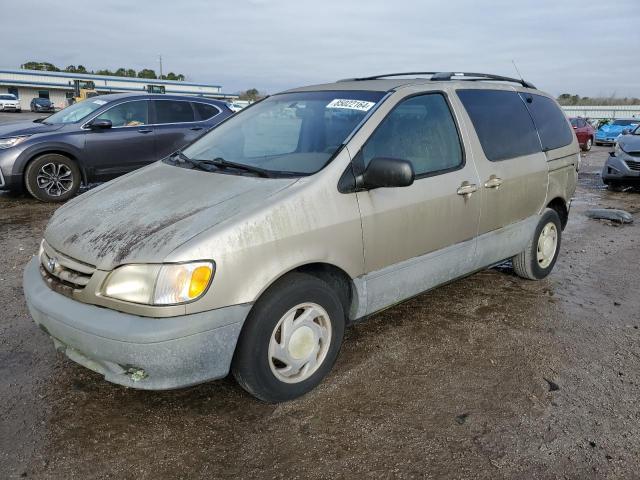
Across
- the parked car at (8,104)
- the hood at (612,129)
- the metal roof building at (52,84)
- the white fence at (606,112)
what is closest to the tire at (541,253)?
the hood at (612,129)

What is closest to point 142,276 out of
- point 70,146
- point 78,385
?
point 78,385

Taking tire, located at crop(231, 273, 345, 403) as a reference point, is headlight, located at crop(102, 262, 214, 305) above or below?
above

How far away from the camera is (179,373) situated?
2.46m

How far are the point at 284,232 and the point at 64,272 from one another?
113 cm

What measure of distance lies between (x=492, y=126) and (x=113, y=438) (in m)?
3.29

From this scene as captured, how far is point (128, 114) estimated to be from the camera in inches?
339

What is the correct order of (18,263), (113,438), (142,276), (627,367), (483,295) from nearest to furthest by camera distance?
(142,276)
(113,438)
(627,367)
(483,295)
(18,263)

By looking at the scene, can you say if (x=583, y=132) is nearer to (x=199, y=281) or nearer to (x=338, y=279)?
(x=338, y=279)

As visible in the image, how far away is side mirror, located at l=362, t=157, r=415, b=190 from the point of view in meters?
2.89

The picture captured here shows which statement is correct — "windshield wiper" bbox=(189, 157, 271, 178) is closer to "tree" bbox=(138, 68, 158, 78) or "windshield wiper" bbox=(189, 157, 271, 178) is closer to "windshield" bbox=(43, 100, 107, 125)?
"windshield" bbox=(43, 100, 107, 125)

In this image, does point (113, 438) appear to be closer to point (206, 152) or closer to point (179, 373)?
point (179, 373)

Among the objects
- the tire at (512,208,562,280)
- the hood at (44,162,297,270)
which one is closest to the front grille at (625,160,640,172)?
the tire at (512,208,562,280)

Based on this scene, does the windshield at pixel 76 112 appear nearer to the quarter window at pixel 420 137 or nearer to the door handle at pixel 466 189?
the quarter window at pixel 420 137

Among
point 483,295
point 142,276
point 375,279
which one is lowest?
point 483,295
